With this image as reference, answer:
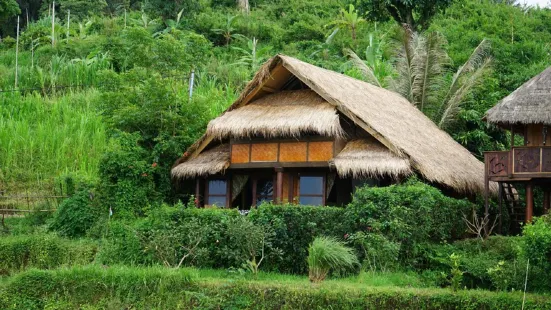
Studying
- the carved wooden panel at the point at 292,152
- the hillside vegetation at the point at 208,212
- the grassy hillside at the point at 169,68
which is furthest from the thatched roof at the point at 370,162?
the grassy hillside at the point at 169,68

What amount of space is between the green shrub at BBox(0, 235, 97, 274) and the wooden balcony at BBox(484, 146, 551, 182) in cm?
890

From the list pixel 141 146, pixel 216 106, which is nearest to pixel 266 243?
pixel 141 146

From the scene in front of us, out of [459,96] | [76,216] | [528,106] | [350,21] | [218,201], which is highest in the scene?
[350,21]

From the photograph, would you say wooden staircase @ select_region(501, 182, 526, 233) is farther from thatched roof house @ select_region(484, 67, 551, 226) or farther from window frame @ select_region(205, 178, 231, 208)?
window frame @ select_region(205, 178, 231, 208)

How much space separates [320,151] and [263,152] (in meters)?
1.49

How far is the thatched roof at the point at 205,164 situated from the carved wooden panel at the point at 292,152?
1468mm

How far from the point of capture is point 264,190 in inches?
821

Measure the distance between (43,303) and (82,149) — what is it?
9.94 m

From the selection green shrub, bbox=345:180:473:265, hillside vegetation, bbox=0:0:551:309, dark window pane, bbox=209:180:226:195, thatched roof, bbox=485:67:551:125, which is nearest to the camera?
hillside vegetation, bbox=0:0:551:309

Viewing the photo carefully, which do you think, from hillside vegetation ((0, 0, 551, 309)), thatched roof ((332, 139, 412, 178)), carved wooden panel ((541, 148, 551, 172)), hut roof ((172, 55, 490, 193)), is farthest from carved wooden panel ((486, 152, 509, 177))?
thatched roof ((332, 139, 412, 178))

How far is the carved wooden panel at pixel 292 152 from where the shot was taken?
63.5 feet

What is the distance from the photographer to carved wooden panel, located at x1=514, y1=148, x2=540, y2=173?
1784 cm

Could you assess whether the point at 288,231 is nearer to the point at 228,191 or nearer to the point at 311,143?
the point at 311,143

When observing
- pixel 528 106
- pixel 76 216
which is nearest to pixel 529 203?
pixel 528 106
